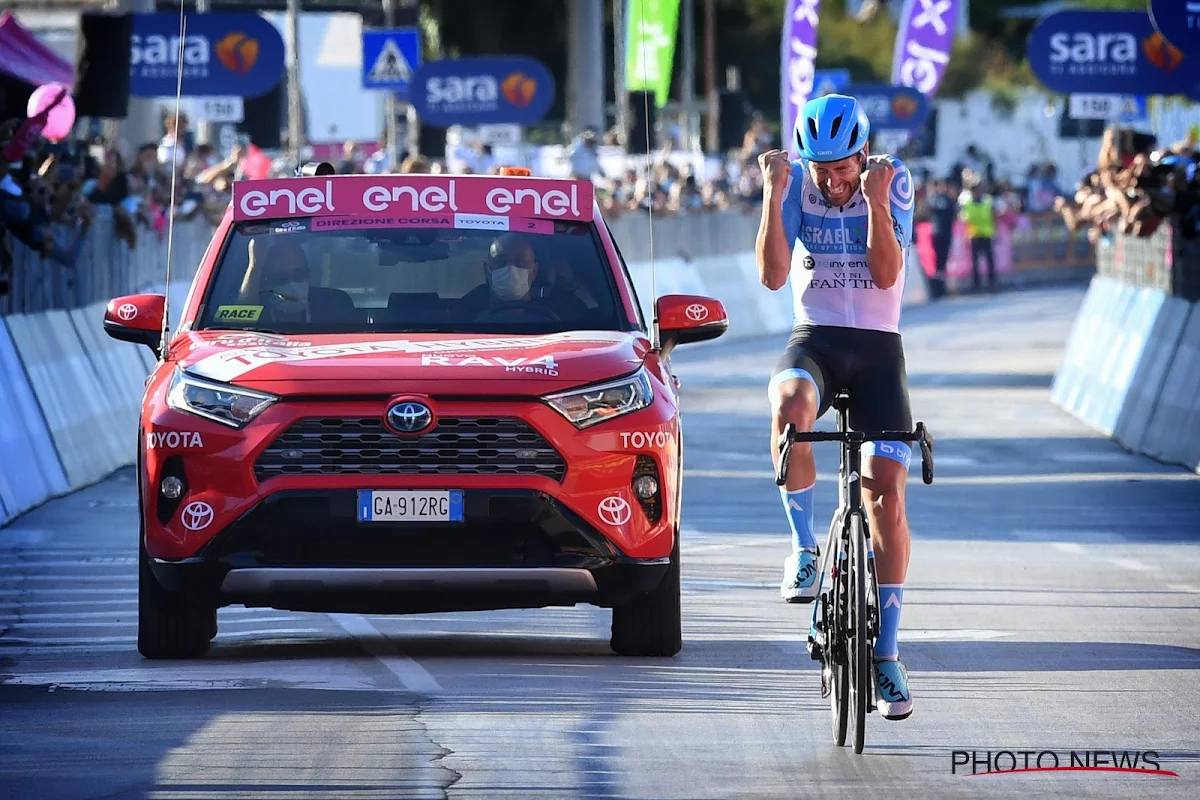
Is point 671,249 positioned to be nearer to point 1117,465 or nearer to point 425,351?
point 1117,465

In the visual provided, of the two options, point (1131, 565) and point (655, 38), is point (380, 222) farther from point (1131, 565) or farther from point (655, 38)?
point (655, 38)

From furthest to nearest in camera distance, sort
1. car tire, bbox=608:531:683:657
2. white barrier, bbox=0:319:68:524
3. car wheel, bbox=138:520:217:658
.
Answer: white barrier, bbox=0:319:68:524
car tire, bbox=608:531:683:657
car wheel, bbox=138:520:217:658

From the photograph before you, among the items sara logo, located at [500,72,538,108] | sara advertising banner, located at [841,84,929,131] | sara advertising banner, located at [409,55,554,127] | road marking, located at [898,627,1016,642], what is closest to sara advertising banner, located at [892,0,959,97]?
sara advertising banner, located at [841,84,929,131]

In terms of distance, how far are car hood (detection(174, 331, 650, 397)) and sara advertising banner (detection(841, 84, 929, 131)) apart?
35.8 metres

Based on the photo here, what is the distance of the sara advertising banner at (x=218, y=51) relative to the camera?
Result: 29.0 metres

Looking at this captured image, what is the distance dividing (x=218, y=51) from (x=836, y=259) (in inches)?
817

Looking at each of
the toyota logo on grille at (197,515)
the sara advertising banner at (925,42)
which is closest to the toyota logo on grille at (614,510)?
the toyota logo on grille at (197,515)

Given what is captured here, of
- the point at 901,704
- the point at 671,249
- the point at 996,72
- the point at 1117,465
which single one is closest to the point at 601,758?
the point at 901,704

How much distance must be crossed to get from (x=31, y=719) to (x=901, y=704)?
2792 millimetres

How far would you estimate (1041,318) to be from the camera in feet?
142

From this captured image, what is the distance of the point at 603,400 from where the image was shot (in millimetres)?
10430

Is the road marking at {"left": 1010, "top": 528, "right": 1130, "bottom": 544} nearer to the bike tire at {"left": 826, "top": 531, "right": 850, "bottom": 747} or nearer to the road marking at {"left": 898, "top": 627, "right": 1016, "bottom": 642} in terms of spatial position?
the road marking at {"left": 898, "top": 627, "right": 1016, "bottom": 642}

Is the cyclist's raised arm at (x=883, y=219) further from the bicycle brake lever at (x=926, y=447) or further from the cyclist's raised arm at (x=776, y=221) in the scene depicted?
the bicycle brake lever at (x=926, y=447)

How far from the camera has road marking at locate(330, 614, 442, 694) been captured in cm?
1014
